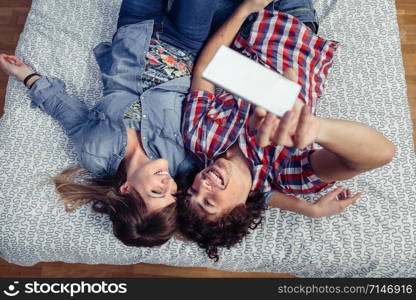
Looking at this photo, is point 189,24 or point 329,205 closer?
A: point 329,205

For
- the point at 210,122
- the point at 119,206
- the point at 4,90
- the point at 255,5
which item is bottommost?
the point at 4,90

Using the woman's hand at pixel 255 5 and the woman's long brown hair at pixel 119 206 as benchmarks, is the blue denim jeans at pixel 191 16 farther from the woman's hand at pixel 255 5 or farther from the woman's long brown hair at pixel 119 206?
the woman's long brown hair at pixel 119 206

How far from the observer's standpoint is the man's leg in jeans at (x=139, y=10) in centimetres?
149

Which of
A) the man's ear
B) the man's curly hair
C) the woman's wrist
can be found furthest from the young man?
the woman's wrist

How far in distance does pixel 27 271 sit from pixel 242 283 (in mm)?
910

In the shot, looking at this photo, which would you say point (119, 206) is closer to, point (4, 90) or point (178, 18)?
point (178, 18)

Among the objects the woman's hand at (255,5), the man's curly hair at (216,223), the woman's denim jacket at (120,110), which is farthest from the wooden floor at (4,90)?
the woman's hand at (255,5)

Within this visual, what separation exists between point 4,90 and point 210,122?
47.0 inches

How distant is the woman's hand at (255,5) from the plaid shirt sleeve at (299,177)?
55cm

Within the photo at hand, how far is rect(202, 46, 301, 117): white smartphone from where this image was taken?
94 centimetres

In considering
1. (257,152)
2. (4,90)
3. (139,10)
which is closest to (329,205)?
(257,152)

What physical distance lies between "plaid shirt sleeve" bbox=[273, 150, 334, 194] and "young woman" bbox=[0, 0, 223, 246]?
329 mm

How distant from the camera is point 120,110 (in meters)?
1.40

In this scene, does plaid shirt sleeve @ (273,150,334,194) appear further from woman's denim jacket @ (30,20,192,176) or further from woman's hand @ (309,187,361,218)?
woman's denim jacket @ (30,20,192,176)
